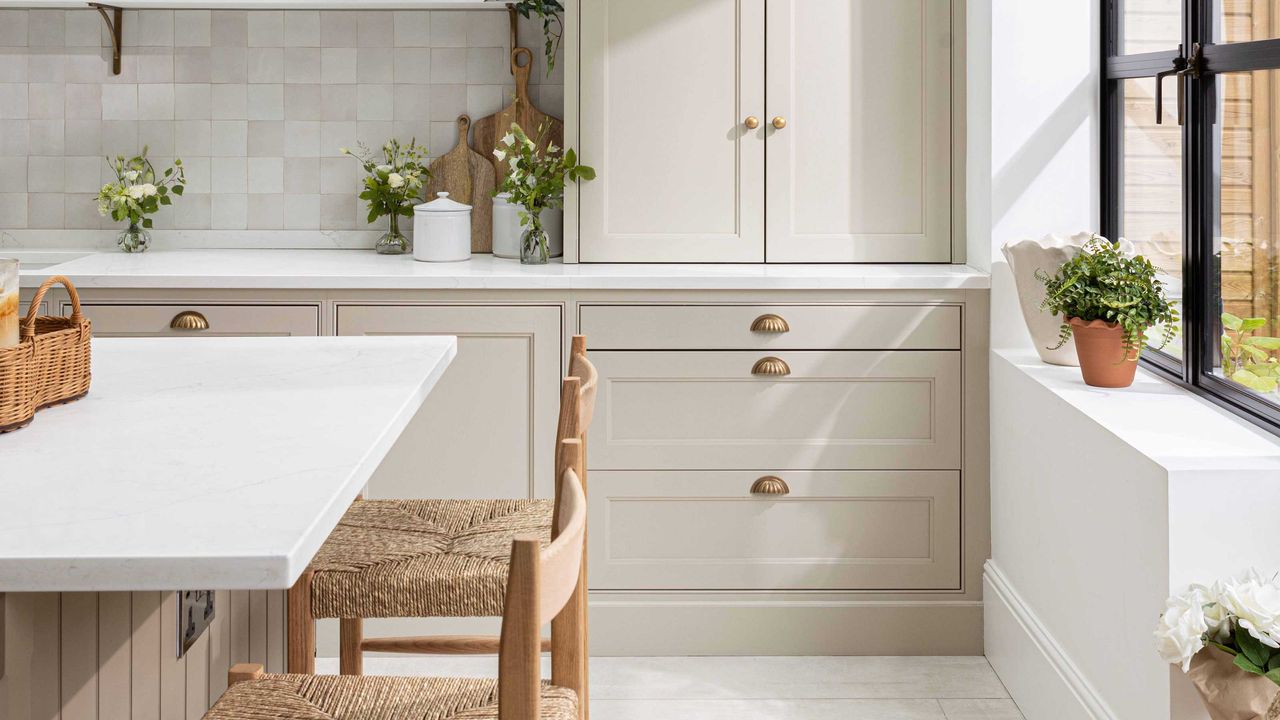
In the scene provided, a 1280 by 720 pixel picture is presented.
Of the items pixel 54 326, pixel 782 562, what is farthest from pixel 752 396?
pixel 54 326

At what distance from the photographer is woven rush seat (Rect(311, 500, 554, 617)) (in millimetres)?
1673

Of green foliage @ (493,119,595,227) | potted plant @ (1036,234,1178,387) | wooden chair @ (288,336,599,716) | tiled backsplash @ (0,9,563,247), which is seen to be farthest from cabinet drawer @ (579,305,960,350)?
wooden chair @ (288,336,599,716)

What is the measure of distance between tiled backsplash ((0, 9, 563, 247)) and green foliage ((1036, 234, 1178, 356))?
1.72m

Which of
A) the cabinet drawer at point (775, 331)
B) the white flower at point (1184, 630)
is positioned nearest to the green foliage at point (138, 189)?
the cabinet drawer at point (775, 331)

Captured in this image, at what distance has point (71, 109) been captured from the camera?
3576 millimetres

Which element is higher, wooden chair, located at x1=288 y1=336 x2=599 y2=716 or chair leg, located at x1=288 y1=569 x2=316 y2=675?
wooden chair, located at x1=288 y1=336 x2=599 y2=716

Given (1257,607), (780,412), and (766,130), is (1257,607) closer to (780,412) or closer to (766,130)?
(780,412)

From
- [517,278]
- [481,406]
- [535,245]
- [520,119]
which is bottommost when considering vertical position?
[481,406]

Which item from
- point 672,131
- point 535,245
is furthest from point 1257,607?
point 535,245

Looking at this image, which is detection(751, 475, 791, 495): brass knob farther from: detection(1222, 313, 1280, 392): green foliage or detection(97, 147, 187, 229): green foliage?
detection(97, 147, 187, 229): green foliage

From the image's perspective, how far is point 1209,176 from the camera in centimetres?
226

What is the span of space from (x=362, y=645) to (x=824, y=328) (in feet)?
4.48

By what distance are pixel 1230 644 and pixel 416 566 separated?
1.14m

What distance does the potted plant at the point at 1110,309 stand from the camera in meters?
2.32
